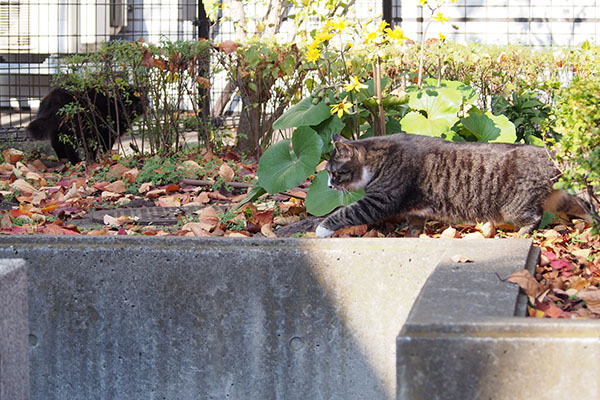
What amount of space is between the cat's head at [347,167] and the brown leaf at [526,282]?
5.55 ft

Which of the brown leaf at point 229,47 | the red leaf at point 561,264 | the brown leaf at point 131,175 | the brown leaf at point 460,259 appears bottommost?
the red leaf at point 561,264

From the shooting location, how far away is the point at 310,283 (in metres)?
3.12

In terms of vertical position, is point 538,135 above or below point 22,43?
below

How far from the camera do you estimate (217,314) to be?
318 centimetres

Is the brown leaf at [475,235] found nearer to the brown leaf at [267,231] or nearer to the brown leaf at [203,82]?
the brown leaf at [267,231]

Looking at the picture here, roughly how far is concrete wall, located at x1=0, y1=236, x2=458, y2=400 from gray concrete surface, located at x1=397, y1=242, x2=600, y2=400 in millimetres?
1006

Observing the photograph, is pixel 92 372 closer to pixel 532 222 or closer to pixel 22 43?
pixel 532 222

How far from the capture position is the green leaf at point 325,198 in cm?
417

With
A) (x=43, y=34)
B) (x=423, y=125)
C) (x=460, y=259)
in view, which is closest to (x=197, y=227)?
(x=423, y=125)

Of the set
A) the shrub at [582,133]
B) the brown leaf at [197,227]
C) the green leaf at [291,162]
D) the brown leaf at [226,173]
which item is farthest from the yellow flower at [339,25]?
the shrub at [582,133]

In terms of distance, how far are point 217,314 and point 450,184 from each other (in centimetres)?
147

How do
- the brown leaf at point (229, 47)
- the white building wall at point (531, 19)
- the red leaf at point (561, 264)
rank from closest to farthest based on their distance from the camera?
the red leaf at point (561, 264)
the brown leaf at point (229, 47)
the white building wall at point (531, 19)

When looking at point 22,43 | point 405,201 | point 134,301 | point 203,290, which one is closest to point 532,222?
point 405,201

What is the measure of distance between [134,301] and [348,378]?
905 millimetres
